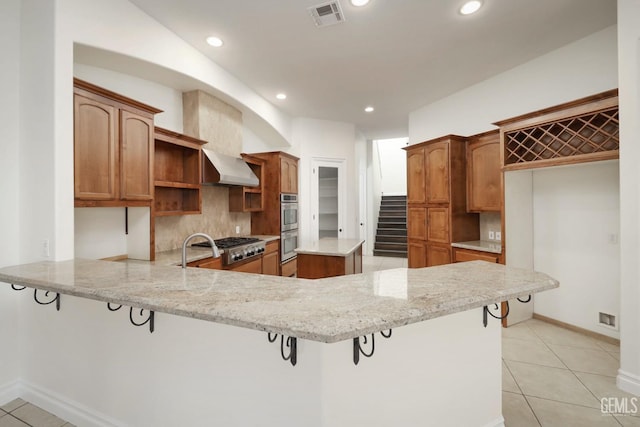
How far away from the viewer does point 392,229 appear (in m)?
8.66

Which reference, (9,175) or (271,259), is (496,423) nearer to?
(271,259)

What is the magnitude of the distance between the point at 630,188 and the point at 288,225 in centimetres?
422

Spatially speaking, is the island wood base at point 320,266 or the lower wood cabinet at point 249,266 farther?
the lower wood cabinet at point 249,266

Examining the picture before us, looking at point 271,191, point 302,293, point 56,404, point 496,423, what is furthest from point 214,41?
point 496,423

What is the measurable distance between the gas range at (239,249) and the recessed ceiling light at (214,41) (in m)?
2.28

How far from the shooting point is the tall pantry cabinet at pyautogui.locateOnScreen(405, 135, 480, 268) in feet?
13.3

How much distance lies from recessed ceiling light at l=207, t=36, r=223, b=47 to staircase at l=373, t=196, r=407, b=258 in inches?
245

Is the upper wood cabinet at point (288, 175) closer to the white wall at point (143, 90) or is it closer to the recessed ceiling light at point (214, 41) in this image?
the white wall at point (143, 90)

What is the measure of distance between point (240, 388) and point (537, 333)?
10.9 feet

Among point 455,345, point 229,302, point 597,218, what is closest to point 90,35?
point 229,302

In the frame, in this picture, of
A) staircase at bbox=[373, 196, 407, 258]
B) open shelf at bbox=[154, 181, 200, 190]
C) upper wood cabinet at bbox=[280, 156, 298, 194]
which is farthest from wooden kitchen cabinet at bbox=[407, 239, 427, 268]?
open shelf at bbox=[154, 181, 200, 190]

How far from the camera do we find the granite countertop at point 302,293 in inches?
38.5

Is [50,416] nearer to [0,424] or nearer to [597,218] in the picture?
[0,424]

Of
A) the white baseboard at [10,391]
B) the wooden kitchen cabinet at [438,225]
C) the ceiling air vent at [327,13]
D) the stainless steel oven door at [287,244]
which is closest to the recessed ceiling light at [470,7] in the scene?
the ceiling air vent at [327,13]
